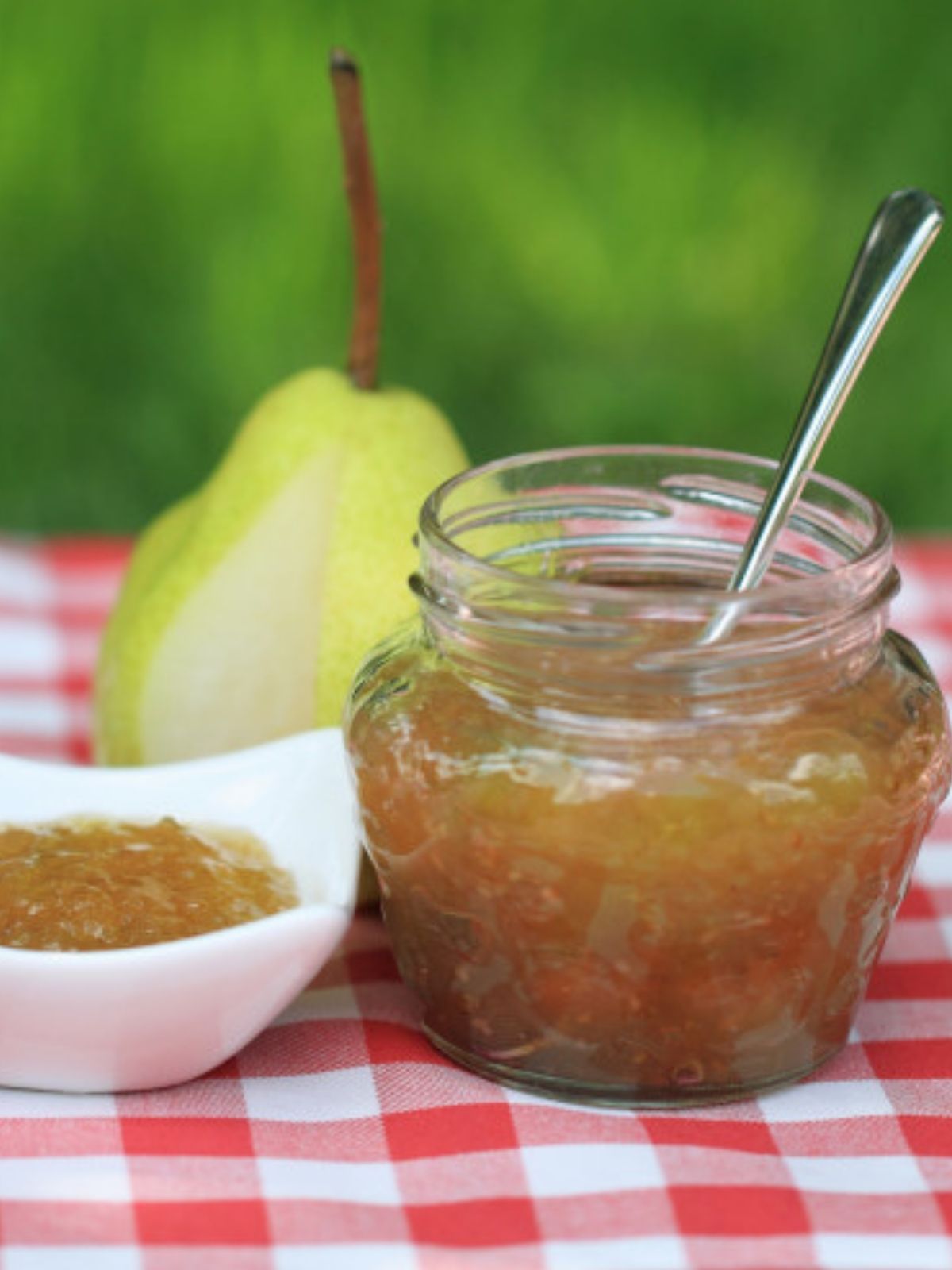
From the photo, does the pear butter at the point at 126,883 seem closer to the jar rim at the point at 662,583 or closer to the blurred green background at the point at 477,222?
the jar rim at the point at 662,583

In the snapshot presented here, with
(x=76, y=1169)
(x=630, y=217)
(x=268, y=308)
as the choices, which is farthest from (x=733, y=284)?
(x=76, y=1169)

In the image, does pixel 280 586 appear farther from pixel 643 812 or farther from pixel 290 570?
pixel 643 812

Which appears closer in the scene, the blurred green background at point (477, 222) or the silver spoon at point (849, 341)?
the silver spoon at point (849, 341)

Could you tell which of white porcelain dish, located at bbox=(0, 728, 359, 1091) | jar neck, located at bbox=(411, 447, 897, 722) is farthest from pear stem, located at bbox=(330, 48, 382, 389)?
white porcelain dish, located at bbox=(0, 728, 359, 1091)

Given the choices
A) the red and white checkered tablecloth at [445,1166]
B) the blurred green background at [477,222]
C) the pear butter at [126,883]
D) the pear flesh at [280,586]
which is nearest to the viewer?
the red and white checkered tablecloth at [445,1166]

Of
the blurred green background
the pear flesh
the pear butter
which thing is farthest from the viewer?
the blurred green background

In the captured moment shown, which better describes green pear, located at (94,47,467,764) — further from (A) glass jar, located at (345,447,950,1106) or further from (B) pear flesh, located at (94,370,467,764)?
(A) glass jar, located at (345,447,950,1106)

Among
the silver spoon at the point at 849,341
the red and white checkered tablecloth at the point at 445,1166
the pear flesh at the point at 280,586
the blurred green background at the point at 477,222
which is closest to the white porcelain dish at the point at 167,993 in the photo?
the red and white checkered tablecloth at the point at 445,1166
